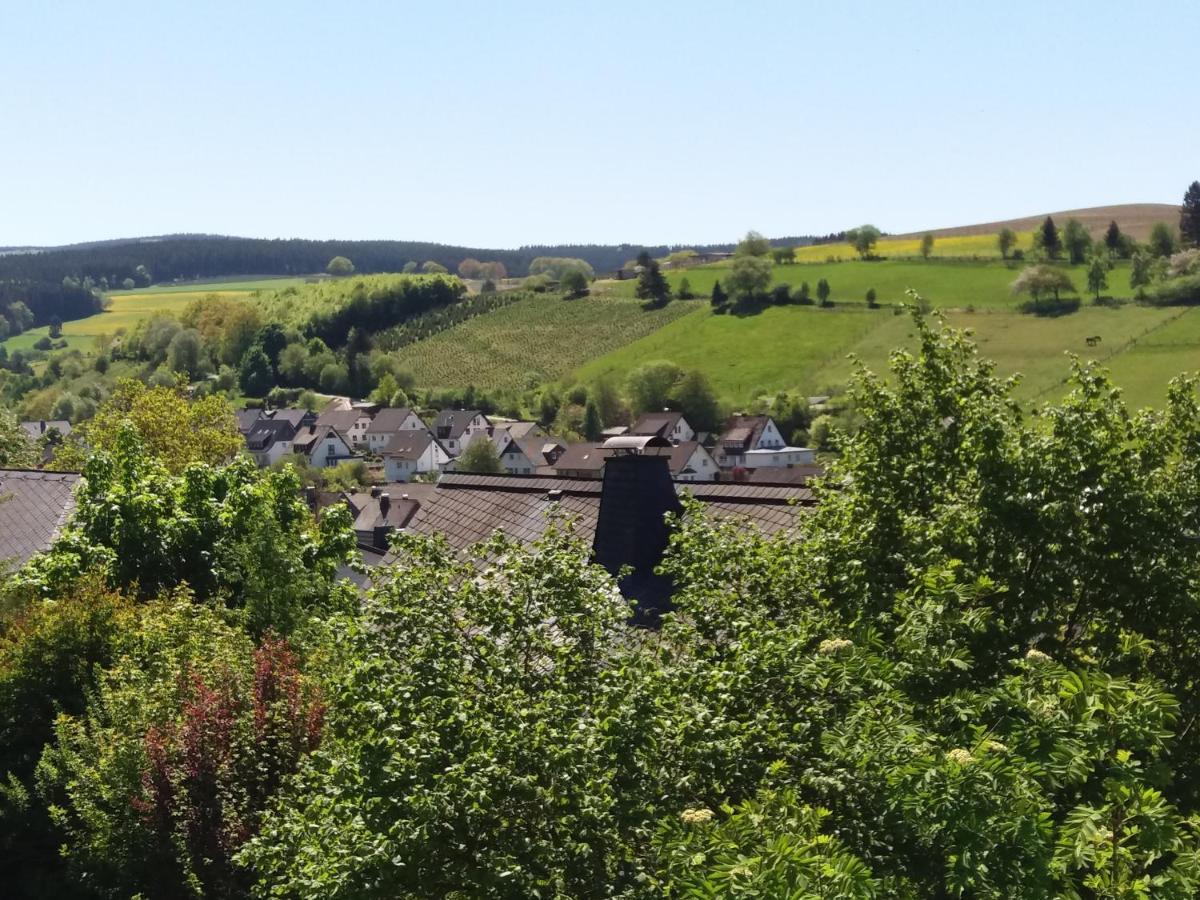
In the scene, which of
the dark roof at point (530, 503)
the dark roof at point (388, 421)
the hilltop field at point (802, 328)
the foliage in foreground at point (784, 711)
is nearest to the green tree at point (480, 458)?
the dark roof at point (388, 421)

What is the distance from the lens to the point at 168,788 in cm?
1180

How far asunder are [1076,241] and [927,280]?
17572 millimetres

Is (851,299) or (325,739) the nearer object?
(325,739)

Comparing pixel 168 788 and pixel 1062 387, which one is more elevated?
pixel 168 788

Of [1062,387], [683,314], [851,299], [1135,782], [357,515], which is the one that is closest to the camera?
[1135,782]

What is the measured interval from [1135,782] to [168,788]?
829cm

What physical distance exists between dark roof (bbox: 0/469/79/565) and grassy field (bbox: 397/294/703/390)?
12110 centimetres

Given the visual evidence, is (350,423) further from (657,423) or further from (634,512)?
(634,512)

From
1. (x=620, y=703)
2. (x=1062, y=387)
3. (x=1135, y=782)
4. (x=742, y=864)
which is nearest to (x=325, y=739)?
(x=620, y=703)

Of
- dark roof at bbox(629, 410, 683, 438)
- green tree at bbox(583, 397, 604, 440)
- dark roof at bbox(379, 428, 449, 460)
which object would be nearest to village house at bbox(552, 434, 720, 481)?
dark roof at bbox(629, 410, 683, 438)

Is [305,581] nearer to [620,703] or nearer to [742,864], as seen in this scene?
[620,703]

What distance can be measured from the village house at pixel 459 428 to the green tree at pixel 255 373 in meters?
37.7

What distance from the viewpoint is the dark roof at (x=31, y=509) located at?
76.9ft

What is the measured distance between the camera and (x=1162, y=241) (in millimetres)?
147250
